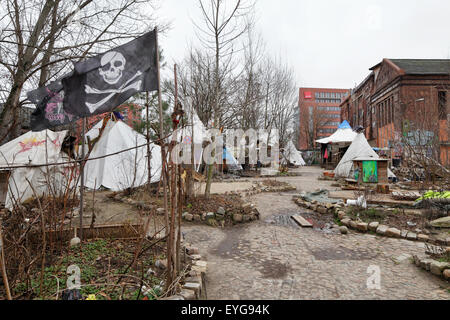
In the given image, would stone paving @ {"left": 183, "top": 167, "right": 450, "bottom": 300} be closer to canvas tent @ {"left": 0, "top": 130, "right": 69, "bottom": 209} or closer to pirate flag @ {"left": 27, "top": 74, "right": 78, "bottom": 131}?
pirate flag @ {"left": 27, "top": 74, "right": 78, "bottom": 131}

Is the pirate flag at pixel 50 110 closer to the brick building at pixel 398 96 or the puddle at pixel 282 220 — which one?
the puddle at pixel 282 220

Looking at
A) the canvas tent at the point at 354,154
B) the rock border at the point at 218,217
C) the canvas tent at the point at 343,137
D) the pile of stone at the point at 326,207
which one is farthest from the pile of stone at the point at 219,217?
the canvas tent at the point at 343,137

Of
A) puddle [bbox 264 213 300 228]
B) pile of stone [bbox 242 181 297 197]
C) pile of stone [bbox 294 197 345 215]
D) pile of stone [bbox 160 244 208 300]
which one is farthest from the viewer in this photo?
pile of stone [bbox 242 181 297 197]

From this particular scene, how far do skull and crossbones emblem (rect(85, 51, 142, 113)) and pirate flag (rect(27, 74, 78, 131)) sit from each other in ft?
2.08

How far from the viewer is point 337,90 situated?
88.3 meters

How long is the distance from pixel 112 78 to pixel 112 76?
28 millimetres

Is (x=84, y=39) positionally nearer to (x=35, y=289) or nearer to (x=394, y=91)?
(x=35, y=289)

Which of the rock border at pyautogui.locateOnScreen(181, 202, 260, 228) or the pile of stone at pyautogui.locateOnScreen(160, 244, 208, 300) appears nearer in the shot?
the pile of stone at pyautogui.locateOnScreen(160, 244, 208, 300)

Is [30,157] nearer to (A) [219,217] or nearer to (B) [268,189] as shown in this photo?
(A) [219,217]

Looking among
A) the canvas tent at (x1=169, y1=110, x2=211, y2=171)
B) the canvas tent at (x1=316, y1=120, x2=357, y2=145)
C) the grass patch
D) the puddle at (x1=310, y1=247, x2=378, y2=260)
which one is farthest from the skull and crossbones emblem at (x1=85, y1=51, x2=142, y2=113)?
the canvas tent at (x1=316, y1=120, x2=357, y2=145)

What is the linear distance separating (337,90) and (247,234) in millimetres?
94315

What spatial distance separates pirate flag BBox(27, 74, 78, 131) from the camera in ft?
12.7
